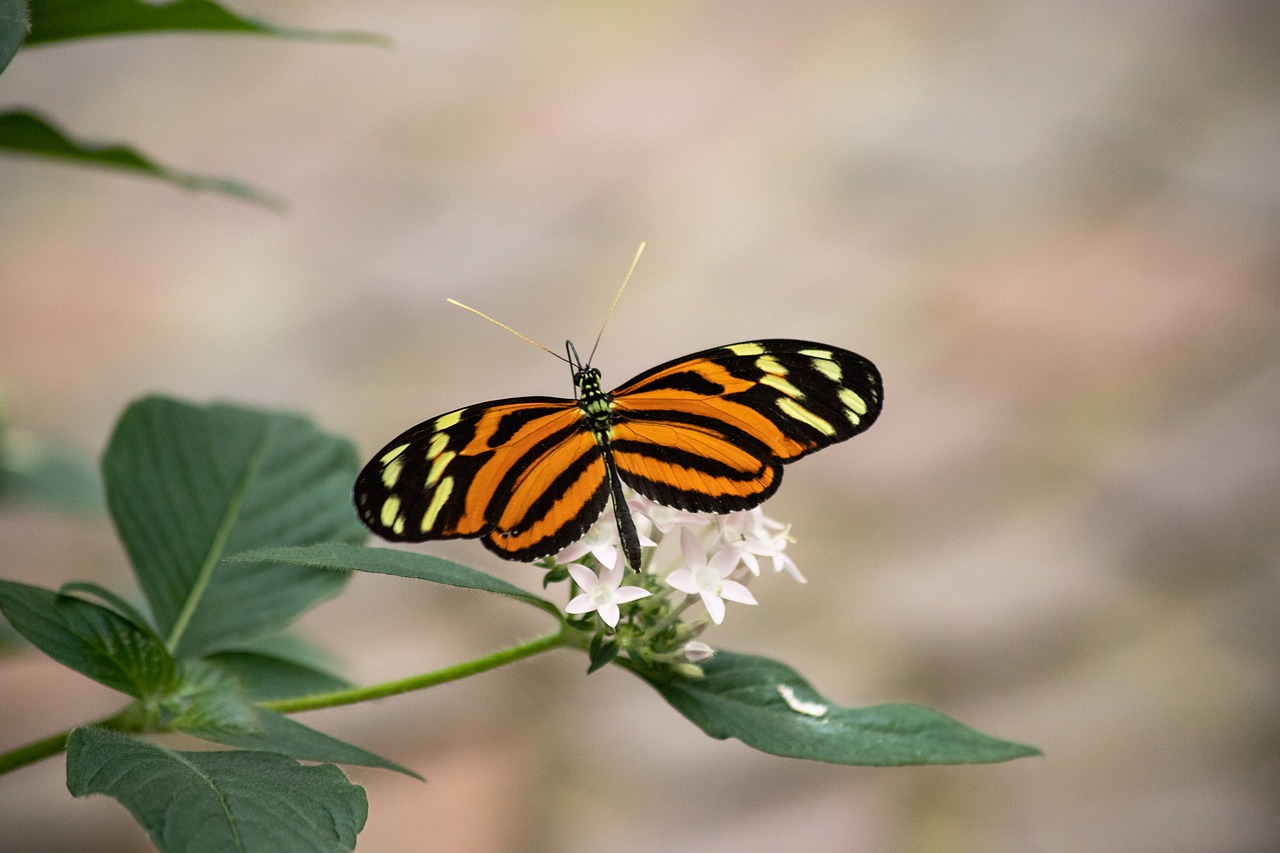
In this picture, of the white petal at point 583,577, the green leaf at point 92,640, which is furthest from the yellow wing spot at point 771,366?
the green leaf at point 92,640

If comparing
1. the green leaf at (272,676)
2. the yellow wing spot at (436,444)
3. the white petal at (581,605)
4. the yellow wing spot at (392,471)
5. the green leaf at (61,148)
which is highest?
the green leaf at (61,148)

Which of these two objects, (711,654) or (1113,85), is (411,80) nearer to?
(1113,85)

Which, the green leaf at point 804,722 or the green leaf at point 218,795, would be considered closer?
the green leaf at point 218,795

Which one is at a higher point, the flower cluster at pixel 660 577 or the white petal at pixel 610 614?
the flower cluster at pixel 660 577

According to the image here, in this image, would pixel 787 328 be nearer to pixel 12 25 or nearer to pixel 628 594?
pixel 628 594

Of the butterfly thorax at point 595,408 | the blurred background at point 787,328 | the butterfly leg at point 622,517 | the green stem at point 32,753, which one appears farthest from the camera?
the blurred background at point 787,328

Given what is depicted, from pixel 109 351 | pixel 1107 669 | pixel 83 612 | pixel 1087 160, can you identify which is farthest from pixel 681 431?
pixel 1087 160

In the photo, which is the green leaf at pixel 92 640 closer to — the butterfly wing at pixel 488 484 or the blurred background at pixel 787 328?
the butterfly wing at pixel 488 484
